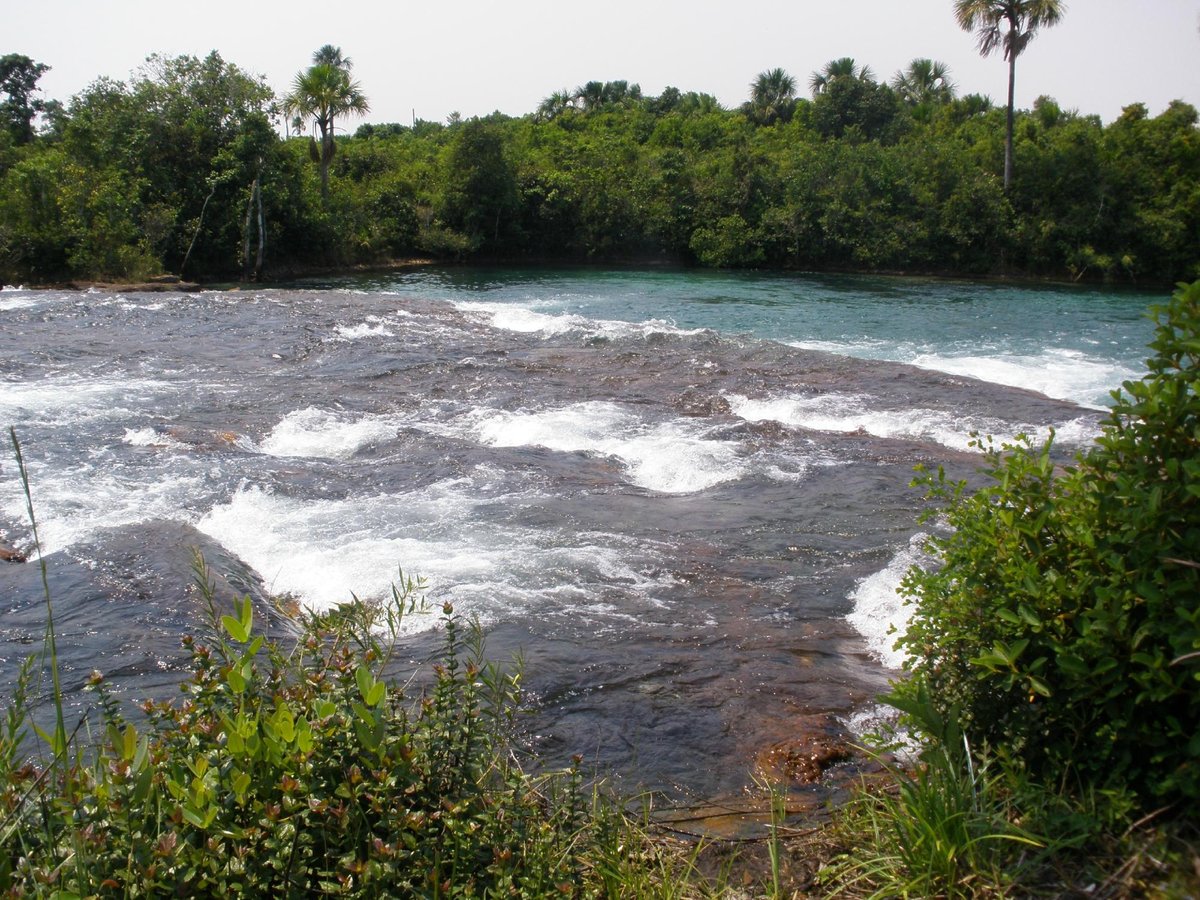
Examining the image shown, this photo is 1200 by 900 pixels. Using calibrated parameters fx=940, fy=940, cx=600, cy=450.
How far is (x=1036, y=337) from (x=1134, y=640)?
19.0 m

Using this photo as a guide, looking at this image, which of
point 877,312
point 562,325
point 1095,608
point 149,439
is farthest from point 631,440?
point 877,312

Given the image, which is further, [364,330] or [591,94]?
[591,94]

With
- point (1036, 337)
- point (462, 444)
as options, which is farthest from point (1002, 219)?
→ point (462, 444)

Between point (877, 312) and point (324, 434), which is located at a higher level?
point (877, 312)

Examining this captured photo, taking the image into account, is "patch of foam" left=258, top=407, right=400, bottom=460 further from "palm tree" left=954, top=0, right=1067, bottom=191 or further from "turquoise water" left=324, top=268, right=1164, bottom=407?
"palm tree" left=954, top=0, right=1067, bottom=191

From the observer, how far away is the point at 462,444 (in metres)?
10.2

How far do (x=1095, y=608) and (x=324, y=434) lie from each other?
9315 mm

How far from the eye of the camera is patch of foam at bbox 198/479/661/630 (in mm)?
6219

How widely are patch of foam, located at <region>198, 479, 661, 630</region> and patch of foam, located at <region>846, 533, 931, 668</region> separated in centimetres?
138

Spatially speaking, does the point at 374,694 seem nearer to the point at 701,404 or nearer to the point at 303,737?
the point at 303,737

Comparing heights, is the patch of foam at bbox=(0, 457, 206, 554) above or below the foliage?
below

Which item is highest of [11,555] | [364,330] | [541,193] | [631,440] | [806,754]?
[541,193]

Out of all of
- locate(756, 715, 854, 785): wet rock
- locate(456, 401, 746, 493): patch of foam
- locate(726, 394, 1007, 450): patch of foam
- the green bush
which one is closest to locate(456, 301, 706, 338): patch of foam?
locate(726, 394, 1007, 450): patch of foam

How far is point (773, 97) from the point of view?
207 ft
